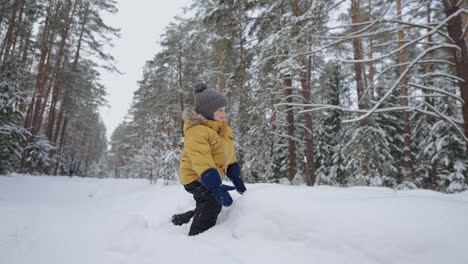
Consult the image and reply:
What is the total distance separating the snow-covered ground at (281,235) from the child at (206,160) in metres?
0.18

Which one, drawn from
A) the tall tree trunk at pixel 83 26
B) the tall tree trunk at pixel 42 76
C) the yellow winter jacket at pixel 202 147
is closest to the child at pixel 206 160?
the yellow winter jacket at pixel 202 147

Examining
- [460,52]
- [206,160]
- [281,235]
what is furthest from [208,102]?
[460,52]

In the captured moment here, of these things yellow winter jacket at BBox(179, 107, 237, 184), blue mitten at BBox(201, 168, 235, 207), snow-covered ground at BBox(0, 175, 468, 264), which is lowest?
snow-covered ground at BBox(0, 175, 468, 264)

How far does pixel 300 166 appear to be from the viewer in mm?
15586

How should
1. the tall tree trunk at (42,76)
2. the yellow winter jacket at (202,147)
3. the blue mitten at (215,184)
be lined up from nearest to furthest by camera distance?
the blue mitten at (215,184) < the yellow winter jacket at (202,147) < the tall tree trunk at (42,76)

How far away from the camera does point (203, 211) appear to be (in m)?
2.20

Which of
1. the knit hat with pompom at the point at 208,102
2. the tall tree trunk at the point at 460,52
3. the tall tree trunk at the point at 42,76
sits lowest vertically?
the knit hat with pompom at the point at 208,102

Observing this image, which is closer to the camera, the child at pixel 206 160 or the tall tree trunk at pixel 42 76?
the child at pixel 206 160

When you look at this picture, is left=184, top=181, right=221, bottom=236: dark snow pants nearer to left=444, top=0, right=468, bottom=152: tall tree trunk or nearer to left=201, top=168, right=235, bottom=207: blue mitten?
left=201, top=168, right=235, bottom=207: blue mitten

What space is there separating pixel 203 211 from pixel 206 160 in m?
0.50

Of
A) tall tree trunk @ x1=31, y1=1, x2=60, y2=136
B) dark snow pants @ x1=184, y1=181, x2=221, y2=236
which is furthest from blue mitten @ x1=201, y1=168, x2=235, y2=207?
tall tree trunk @ x1=31, y1=1, x2=60, y2=136

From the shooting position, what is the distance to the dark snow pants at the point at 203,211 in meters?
2.15

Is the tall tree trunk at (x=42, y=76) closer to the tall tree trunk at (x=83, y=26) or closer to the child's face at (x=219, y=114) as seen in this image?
the tall tree trunk at (x=83, y=26)

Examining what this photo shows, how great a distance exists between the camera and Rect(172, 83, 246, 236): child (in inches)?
82.3
